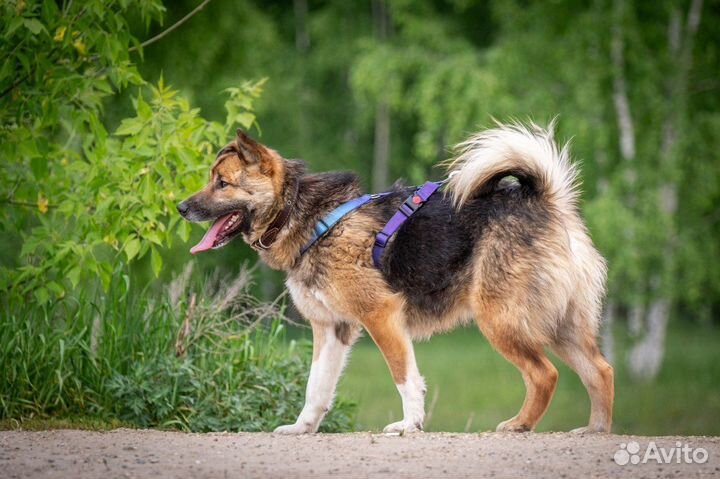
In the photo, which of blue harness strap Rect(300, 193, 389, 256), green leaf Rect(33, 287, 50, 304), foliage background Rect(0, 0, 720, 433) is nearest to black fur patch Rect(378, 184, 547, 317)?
blue harness strap Rect(300, 193, 389, 256)

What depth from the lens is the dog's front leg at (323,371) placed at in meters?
6.41

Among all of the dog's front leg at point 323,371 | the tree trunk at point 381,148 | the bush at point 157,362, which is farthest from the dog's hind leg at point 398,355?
the tree trunk at point 381,148

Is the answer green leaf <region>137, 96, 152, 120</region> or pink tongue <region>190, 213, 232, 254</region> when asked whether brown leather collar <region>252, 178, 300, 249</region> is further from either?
green leaf <region>137, 96, 152, 120</region>

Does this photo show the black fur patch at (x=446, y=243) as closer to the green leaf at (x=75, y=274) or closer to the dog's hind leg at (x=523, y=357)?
the dog's hind leg at (x=523, y=357)

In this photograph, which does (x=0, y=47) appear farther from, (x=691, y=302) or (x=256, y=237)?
(x=691, y=302)

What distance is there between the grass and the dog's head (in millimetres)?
5211

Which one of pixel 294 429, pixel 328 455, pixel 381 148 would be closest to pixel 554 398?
pixel 381 148

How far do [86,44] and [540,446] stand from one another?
394cm

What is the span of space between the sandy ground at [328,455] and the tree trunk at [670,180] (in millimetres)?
10528

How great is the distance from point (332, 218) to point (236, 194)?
0.60 metres

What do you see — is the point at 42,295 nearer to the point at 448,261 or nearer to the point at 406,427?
the point at 406,427

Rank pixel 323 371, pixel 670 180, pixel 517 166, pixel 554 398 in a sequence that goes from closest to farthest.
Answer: pixel 517 166
pixel 323 371
pixel 670 180
pixel 554 398

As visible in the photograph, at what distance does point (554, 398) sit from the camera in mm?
16141

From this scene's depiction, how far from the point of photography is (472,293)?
6172 millimetres
